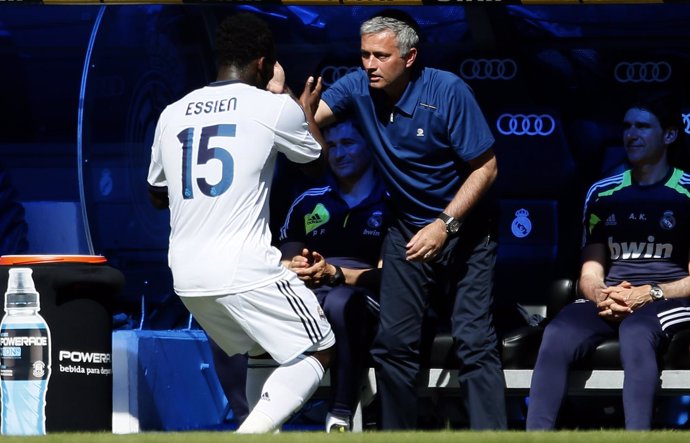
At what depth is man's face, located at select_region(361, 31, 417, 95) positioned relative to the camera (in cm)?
659

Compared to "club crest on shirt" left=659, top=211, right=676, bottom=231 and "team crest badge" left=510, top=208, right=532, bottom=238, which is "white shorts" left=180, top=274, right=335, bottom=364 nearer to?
"club crest on shirt" left=659, top=211, right=676, bottom=231

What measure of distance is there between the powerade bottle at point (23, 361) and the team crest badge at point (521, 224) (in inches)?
99.6

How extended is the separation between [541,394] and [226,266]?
1675mm

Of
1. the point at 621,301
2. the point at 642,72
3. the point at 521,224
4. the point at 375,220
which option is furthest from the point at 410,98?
the point at 642,72

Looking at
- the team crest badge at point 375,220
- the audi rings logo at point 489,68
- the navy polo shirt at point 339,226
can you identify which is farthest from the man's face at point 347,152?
the audi rings logo at point 489,68

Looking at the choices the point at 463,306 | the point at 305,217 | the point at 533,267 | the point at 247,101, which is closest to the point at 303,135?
the point at 247,101

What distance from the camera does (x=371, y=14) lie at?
25.8 feet

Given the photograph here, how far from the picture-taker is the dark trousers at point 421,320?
21.7 ft

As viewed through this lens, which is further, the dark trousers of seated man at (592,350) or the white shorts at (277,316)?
the dark trousers of seated man at (592,350)

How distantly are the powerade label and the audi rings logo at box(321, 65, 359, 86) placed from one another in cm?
212

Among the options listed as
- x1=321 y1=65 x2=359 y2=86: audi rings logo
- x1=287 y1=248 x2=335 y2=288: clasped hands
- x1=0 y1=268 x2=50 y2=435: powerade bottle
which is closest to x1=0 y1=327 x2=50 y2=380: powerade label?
x1=0 y1=268 x2=50 y2=435: powerade bottle

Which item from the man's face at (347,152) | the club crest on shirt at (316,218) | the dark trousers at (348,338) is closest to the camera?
the dark trousers at (348,338)

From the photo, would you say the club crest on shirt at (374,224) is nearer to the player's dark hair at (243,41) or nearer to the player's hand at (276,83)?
the player's hand at (276,83)

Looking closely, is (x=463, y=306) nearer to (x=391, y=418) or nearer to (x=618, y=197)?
(x=391, y=418)
